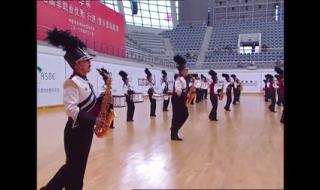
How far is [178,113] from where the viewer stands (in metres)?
3.49

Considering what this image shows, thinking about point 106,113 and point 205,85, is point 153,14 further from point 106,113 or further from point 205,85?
point 205,85

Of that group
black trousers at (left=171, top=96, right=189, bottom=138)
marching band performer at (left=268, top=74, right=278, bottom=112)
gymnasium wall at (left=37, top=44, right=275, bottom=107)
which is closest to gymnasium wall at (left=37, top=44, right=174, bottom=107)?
gymnasium wall at (left=37, top=44, right=275, bottom=107)

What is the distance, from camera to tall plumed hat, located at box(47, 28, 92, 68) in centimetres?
162

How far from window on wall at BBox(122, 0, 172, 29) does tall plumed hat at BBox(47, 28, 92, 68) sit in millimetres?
294

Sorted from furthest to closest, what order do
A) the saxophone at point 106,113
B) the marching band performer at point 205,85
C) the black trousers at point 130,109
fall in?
the black trousers at point 130,109, the marching band performer at point 205,85, the saxophone at point 106,113

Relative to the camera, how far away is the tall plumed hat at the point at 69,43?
5.32ft

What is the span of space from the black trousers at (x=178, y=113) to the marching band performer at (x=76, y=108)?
179 cm

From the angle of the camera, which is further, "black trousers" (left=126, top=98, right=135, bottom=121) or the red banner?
"black trousers" (left=126, top=98, right=135, bottom=121)

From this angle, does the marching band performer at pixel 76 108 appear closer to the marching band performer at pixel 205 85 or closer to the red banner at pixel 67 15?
the red banner at pixel 67 15

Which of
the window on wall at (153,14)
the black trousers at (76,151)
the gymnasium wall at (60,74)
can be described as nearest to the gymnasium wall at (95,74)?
the gymnasium wall at (60,74)

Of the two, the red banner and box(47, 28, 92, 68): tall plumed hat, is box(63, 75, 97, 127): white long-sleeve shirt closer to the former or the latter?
box(47, 28, 92, 68): tall plumed hat

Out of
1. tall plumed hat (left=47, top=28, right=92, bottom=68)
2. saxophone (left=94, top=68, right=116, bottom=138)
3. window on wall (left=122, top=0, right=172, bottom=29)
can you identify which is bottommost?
saxophone (left=94, top=68, right=116, bottom=138)

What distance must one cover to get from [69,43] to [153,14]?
0.44m
